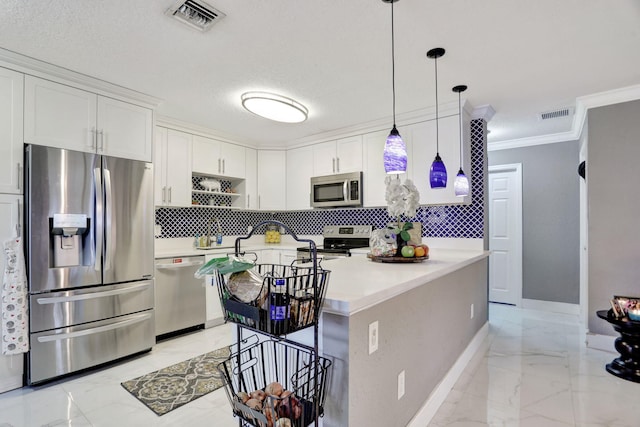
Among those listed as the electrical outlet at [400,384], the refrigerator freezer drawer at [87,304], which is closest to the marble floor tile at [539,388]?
the electrical outlet at [400,384]

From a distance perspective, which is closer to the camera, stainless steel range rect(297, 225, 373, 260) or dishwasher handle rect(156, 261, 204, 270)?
dishwasher handle rect(156, 261, 204, 270)

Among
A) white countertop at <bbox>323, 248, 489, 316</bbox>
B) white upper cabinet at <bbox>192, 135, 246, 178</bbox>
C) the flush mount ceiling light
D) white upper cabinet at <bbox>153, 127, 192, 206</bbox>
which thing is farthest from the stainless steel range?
white countertop at <bbox>323, 248, 489, 316</bbox>

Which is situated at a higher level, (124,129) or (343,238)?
(124,129)

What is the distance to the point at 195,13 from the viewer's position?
180cm

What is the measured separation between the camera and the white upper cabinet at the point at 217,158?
12.7 ft

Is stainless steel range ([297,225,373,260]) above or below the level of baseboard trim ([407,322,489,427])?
above

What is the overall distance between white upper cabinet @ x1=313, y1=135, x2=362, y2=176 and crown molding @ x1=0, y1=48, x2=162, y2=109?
200cm

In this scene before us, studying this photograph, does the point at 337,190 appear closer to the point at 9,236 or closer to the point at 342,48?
the point at 342,48

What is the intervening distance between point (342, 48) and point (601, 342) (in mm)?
3475

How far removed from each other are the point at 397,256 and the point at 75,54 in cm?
259

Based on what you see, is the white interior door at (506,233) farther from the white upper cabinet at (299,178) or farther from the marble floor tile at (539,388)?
the white upper cabinet at (299,178)

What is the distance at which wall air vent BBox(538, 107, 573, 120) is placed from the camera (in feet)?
11.0

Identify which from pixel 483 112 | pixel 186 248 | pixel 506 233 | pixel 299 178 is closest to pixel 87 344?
pixel 186 248

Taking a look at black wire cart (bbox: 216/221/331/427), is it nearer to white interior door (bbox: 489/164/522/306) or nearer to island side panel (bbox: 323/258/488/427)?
island side panel (bbox: 323/258/488/427)
